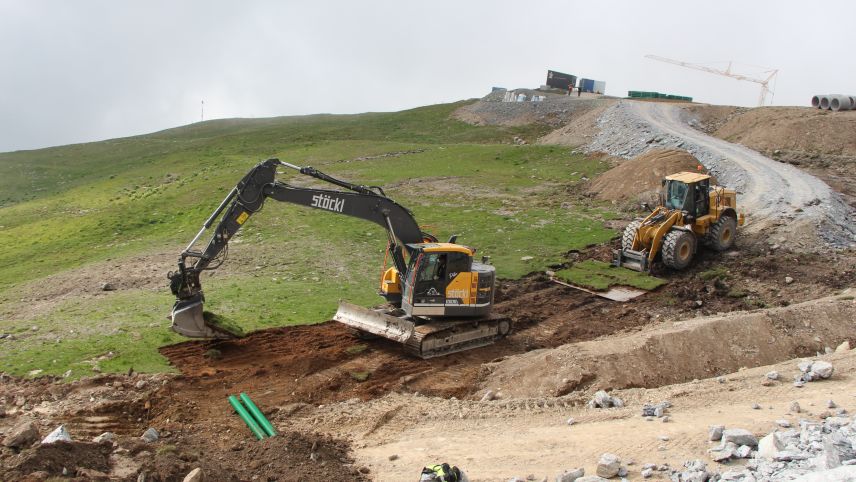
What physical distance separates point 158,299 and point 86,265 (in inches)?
278

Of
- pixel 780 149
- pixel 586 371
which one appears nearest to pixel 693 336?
pixel 586 371

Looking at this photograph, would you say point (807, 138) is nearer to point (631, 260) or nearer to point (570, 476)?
point (631, 260)

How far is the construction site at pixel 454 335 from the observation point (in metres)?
11.2

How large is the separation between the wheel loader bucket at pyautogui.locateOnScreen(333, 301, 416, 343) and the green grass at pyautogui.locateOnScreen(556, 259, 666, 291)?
27.8 feet

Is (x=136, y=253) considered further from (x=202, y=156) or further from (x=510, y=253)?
(x=202, y=156)

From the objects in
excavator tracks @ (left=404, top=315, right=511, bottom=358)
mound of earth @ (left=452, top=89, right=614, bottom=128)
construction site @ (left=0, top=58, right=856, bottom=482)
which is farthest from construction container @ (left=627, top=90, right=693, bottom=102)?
excavator tracks @ (left=404, top=315, right=511, bottom=358)

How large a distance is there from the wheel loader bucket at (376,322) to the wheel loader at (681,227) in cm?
1073

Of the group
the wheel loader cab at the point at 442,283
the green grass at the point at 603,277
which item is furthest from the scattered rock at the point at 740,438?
the green grass at the point at 603,277

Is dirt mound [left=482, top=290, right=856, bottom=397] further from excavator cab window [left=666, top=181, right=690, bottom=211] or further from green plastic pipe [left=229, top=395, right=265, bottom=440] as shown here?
excavator cab window [left=666, top=181, right=690, bottom=211]

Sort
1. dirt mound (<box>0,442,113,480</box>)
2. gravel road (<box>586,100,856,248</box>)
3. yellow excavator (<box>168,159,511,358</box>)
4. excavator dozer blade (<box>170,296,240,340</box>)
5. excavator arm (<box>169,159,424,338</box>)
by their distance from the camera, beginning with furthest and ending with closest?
gravel road (<box>586,100,856,248</box>) < yellow excavator (<box>168,159,511,358</box>) < excavator arm (<box>169,159,424,338</box>) < excavator dozer blade (<box>170,296,240,340</box>) < dirt mound (<box>0,442,113,480</box>)

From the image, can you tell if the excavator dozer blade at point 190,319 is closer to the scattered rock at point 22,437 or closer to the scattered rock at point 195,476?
the scattered rock at point 22,437

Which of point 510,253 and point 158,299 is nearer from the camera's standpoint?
point 158,299

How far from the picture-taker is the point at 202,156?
53.3m

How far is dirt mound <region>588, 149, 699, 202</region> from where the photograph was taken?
109ft
